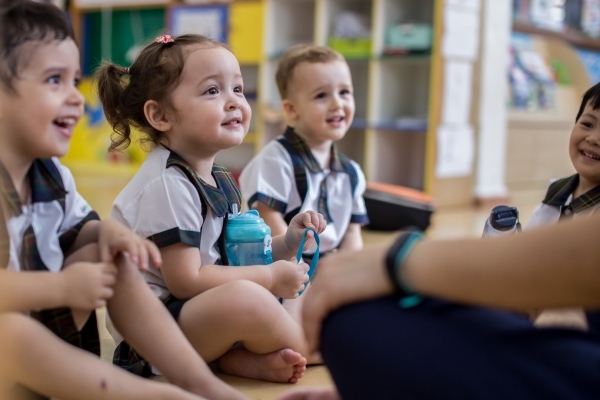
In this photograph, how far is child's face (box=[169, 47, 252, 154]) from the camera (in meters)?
1.21

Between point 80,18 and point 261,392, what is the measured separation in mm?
4026

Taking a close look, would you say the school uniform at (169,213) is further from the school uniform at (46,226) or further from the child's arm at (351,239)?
the child's arm at (351,239)

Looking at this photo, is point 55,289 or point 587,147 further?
point 587,147

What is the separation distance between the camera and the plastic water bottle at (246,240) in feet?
3.91

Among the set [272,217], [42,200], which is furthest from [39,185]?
[272,217]

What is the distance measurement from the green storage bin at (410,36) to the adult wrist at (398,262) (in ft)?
8.84

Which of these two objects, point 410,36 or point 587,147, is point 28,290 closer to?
point 587,147

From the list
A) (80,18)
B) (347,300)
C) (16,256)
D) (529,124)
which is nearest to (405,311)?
(347,300)

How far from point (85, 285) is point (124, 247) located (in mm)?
67

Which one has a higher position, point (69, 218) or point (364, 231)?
point (69, 218)

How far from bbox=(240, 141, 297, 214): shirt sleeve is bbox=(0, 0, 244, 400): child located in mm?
636

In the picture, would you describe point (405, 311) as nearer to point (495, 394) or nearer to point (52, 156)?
point (495, 394)

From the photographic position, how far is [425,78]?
11.7 feet

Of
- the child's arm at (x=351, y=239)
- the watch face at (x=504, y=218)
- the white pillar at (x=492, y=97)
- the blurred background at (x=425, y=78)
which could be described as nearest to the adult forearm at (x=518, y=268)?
the watch face at (x=504, y=218)
